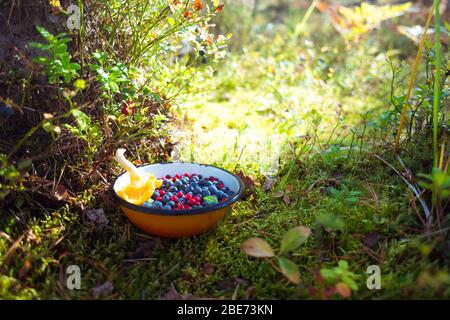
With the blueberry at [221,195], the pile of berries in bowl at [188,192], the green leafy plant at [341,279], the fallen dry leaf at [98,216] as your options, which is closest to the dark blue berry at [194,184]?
the pile of berries in bowl at [188,192]

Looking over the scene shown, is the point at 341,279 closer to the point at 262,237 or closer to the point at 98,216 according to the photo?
the point at 262,237

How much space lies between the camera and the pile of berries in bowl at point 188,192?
1620 millimetres

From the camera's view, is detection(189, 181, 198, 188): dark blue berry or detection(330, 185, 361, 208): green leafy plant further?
detection(189, 181, 198, 188): dark blue berry

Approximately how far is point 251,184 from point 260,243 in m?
0.56

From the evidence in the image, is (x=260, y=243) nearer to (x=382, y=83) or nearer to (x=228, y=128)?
(x=228, y=128)

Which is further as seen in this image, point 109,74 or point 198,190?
point 198,190

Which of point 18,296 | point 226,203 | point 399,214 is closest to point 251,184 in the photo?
point 226,203

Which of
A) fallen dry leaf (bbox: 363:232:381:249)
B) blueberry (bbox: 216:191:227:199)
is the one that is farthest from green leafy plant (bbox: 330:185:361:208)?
blueberry (bbox: 216:191:227:199)

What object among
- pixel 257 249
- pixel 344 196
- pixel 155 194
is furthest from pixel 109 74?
pixel 344 196

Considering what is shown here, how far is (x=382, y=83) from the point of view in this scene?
11.0 feet

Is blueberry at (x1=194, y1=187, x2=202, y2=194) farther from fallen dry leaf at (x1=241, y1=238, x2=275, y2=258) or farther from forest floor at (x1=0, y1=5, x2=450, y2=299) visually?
fallen dry leaf at (x1=241, y1=238, x2=275, y2=258)

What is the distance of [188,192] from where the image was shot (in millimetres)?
1744

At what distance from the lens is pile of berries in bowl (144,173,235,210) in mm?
1620
